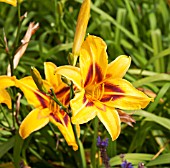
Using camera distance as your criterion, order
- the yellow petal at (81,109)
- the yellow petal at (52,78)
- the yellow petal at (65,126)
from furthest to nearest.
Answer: the yellow petal at (52,78)
the yellow petal at (65,126)
the yellow petal at (81,109)

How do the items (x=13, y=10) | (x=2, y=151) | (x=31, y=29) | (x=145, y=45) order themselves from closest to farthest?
1. (x=2, y=151)
2. (x=31, y=29)
3. (x=145, y=45)
4. (x=13, y=10)

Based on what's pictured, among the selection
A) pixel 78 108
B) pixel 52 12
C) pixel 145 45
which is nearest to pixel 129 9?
pixel 145 45

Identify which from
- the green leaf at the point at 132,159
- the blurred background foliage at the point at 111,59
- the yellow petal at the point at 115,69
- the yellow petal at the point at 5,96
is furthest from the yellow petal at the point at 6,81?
the green leaf at the point at 132,159

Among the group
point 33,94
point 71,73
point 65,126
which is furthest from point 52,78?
point 71,73

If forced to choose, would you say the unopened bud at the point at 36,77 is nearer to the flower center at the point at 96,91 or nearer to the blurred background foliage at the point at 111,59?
the flower center at the point at 96,91

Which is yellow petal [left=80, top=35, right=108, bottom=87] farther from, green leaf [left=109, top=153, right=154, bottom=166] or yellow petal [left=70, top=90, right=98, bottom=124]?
green leaf [left=109, top=153, right=154, bottom=166]

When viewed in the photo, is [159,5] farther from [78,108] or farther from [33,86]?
[78,108]

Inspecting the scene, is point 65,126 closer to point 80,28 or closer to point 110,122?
point 110,122
